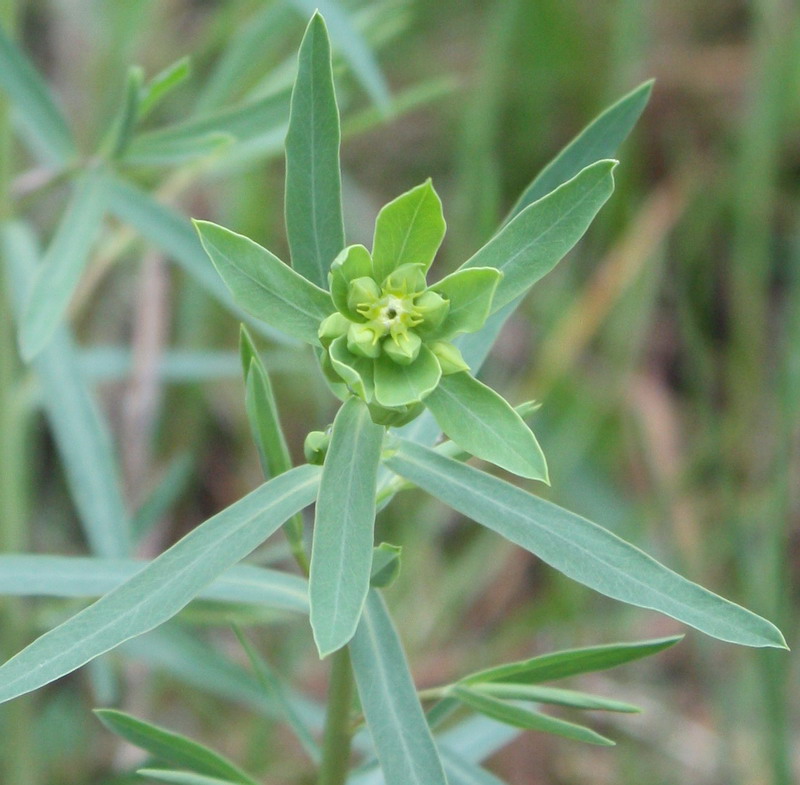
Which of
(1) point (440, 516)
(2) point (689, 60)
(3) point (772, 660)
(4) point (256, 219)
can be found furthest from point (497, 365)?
(3) point (772, 660)

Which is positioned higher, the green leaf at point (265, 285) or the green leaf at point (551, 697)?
the green leaf at point (265, 285)

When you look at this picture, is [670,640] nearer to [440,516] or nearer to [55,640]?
[55,640]

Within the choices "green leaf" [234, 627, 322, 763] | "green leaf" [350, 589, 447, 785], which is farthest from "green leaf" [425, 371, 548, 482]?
"green leaf" [234, 627, 322, 763]

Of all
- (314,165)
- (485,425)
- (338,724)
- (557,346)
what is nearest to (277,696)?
(338,724)

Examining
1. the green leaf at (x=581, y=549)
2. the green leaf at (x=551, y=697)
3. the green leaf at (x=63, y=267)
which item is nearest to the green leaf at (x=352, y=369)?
the green leaf at (x=581, y=549)

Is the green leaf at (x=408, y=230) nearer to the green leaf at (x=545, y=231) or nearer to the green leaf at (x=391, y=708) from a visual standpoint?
the green leaf at (x=545, y=231)
